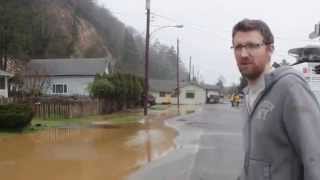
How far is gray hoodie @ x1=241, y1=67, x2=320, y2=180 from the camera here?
10.5ft

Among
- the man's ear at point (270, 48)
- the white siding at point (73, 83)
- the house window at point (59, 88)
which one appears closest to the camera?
the man's ear at point (270, 48)

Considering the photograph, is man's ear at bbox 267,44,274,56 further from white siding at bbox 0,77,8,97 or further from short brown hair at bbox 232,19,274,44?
white siding at bbox 0,77,8,97

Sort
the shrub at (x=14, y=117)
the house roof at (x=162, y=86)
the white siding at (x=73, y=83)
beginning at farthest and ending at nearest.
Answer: the house roof at (x=162, y=86) < the white siding at (x=73, y=83) < the shrub at (x=14, y=117)

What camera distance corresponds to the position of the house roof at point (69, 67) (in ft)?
213

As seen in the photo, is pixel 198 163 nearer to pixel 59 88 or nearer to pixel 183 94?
pixel 59 88

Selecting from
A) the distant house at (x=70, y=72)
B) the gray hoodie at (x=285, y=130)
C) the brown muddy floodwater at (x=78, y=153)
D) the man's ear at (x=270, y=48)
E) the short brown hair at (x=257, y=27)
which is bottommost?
the brown muddy floodwater at (x=78, y=153)

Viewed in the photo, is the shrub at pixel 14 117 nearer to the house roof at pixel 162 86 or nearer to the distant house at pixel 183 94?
the distant house at pixel 183 94

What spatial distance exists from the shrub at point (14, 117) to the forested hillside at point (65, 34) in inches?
1198

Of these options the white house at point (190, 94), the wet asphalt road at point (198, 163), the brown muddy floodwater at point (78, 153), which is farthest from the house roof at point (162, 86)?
the wet asphalt road at point (198, 163)

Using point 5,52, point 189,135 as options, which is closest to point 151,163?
point 189,135

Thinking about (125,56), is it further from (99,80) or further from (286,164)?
(286,164)

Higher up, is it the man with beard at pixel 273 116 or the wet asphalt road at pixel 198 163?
the man with beard at pixel 273 116

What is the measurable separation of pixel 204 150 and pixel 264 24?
1653cm

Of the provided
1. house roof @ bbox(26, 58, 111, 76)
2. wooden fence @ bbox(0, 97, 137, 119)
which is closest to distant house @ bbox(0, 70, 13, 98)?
wooden fence @ bbox(0, 97, 137, 119)
